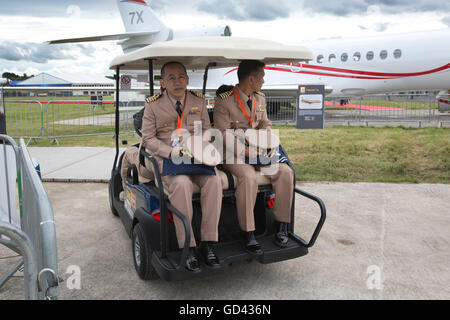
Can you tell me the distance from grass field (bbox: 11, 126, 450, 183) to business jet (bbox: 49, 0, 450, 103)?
4047mm

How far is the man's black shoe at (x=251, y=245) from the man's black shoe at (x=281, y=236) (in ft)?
0.72

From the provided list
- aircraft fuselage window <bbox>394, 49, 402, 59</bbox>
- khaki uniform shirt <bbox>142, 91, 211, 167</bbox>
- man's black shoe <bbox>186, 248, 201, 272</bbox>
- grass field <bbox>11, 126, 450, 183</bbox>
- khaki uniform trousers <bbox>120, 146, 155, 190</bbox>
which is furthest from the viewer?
aircraft fuselage window <bbox>394, 49, 402, 59</bbox>

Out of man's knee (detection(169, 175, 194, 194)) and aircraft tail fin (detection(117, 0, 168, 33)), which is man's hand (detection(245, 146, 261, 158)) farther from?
aircraft tail fin (detection(117, 0, 168, 33))

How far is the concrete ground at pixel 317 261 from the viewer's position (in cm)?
317

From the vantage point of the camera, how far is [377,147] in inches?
399

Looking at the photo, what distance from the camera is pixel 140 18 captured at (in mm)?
20266

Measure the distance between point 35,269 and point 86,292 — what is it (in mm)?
1504

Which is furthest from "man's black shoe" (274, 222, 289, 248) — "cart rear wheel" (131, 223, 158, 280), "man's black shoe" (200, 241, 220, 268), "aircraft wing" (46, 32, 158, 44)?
"aircraft wing" (46, 32, 158, 44)

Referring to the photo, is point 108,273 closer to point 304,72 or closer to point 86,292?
point 86,292

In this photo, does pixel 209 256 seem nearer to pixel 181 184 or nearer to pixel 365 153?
pixel 181 184

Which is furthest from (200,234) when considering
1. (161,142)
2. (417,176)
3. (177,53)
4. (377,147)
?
(377,147)

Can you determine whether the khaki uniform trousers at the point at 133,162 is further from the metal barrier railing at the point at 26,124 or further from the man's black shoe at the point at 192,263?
the metal barrier railing at the point at 26,124

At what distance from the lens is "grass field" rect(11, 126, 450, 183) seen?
733cm

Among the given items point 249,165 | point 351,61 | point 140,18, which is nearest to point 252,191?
point 249,165
